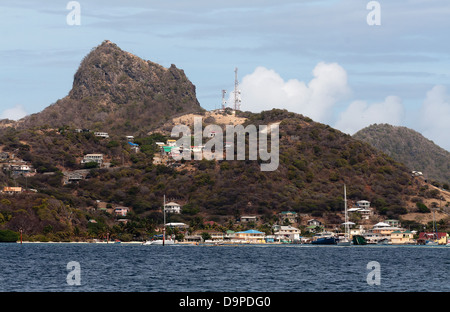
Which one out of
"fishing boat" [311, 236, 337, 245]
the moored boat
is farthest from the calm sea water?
"fishing boat" [311, 236, 337, 245]

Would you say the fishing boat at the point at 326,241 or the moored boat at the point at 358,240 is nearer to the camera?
the moored boat at the point at 358,240

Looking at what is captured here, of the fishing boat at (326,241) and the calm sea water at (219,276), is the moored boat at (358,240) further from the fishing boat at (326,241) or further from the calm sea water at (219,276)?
the calm sea water at (219,276)

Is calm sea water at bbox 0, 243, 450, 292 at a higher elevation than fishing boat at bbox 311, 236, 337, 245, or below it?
below

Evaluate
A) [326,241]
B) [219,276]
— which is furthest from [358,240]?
[219,276]

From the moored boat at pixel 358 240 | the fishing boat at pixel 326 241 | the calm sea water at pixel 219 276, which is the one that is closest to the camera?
the calm sea water at pixel 219 276

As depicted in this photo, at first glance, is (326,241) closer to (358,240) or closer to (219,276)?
(358,240)

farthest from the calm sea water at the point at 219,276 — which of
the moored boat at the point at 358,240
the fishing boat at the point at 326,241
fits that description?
the fishing boat at the point at 326,241

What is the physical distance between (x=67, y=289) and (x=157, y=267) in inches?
1244

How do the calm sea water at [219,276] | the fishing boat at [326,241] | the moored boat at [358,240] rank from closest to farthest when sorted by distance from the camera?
the calm sea water at [219,276] → the moored boat at [358,240] → the fishing boat at [326,241]

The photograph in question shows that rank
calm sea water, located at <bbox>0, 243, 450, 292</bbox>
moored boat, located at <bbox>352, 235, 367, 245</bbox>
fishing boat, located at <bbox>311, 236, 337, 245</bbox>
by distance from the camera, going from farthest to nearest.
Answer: fishing boat, located at <bbox>311, 236, 337, 245</bbox>, moored boat, located at <bbox>352, 235, 367, 245</bbox>, calm sea water, located at <bbox>0, 243, 450, 292</bbox>

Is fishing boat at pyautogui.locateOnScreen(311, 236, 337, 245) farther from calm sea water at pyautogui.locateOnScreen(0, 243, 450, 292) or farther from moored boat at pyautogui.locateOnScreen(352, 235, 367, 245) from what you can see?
calm sea water at pyautogui.locateOnScreen(0, 243, 450, 292)

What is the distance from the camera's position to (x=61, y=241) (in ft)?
646
